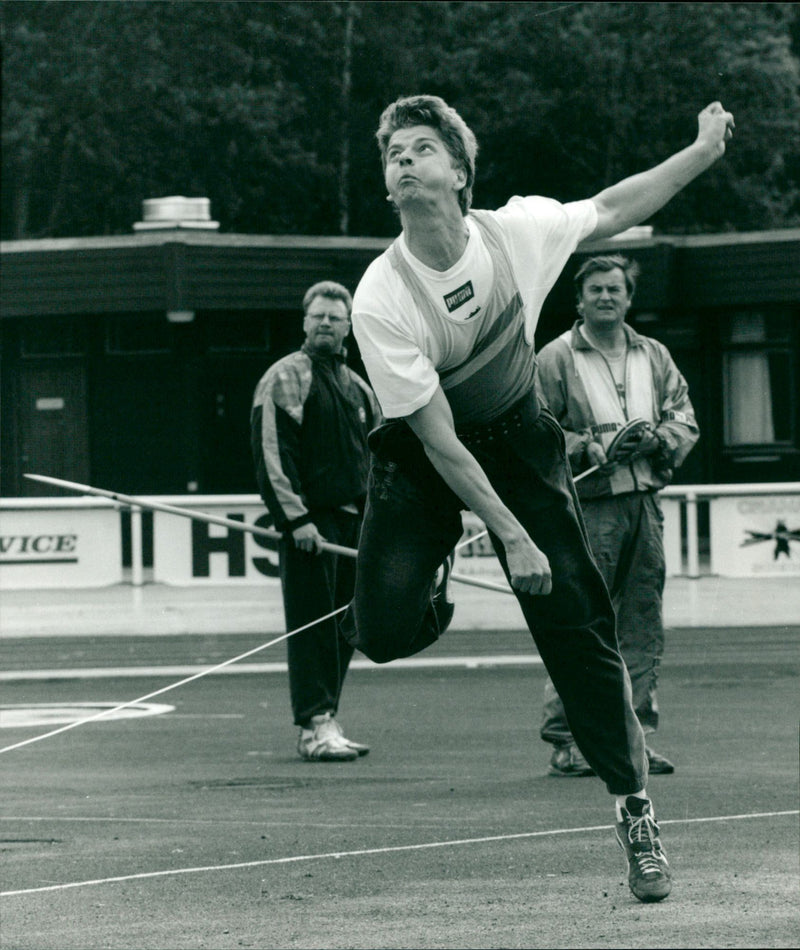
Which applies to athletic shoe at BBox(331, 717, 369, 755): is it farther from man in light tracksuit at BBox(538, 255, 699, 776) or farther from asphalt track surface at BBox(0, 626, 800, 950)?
man in light tracksuit at BBox(538, 255, 699, 776)

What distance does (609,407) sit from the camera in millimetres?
7641

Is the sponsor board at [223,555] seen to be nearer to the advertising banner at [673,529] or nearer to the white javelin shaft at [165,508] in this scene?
the advertising banner at [673,529]

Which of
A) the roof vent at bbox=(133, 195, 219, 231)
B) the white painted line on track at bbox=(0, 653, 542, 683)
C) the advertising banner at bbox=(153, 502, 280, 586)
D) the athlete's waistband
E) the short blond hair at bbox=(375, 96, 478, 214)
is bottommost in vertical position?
the white painted line on track at bbox=(0, 653, 542, 683)

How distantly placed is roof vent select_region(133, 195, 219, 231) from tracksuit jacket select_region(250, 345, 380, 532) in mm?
13578

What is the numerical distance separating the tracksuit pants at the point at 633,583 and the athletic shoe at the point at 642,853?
8.85 ft

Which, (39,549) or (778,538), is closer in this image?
(39,549)

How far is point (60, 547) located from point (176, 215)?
8.00 metres

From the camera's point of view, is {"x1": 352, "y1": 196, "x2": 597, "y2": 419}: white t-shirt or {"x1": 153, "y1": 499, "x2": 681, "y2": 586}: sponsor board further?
{"x1": 153, "y1": 499, "x2": 681, "y2": 586}: sponsor board

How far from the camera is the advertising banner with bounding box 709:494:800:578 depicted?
15055 mm

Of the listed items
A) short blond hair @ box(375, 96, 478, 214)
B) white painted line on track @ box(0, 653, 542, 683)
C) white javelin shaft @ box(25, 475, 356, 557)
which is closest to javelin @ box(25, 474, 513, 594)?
white javelin shaft @ box(25, 475, 356, 557)

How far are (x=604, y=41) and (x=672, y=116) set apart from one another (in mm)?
1536

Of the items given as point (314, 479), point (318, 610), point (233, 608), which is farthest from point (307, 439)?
point (233, 608)

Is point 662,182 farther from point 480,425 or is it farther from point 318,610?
point 318,610

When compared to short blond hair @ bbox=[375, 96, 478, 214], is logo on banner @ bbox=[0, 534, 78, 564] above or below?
below
